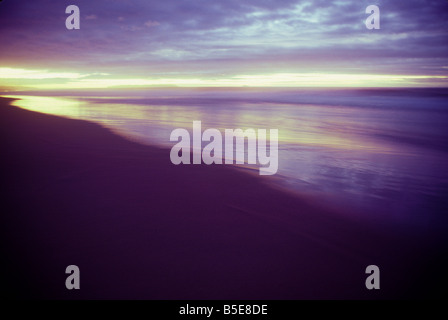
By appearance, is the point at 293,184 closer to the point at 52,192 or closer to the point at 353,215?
the point at 353,215

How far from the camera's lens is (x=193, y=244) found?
3.09 m

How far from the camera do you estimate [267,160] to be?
6199 mm

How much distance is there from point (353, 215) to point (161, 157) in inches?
153

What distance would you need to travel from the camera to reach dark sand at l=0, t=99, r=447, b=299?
260 cm

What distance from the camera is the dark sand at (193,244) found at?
2.60 meters

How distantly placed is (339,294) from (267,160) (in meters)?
3.81
